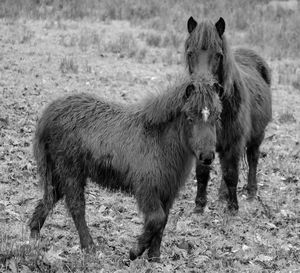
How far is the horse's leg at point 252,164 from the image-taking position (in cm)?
816

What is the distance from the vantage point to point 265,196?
8.11 m

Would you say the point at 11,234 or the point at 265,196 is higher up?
the point at 11,234

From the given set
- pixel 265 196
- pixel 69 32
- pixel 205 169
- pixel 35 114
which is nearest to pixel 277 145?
pixel 265 196

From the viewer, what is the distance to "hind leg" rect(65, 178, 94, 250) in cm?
570

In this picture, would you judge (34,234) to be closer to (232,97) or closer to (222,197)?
(232,97)

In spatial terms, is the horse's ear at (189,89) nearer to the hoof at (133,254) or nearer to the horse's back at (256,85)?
the hoof at (133,254)

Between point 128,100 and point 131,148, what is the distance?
5.32 metres

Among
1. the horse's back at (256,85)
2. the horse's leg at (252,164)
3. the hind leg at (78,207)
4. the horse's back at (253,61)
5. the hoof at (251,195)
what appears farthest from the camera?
the horse's back at (253,61)

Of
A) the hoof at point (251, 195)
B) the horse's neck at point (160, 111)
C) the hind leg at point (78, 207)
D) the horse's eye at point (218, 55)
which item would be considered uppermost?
the horse's eye at point (218, 55)

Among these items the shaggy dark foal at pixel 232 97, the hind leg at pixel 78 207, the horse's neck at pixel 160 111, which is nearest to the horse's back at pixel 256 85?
the shaggy dark foal at pixel 232 97

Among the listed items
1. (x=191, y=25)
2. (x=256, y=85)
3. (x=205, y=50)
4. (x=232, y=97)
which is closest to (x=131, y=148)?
(x=205, y=50)

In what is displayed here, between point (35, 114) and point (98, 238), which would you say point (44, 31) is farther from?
point (98, 238)

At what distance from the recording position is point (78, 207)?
5727mm

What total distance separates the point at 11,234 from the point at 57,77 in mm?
6080
